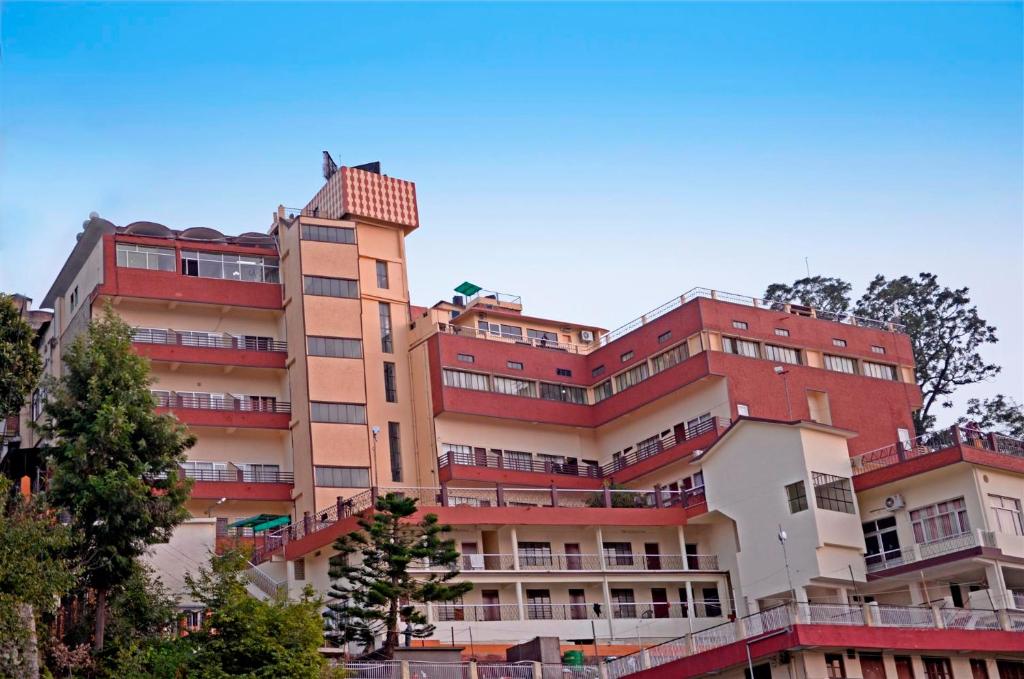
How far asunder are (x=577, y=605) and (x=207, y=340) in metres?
24.6

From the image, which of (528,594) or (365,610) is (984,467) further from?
(365,610)

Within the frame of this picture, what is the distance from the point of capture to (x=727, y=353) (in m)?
63.6

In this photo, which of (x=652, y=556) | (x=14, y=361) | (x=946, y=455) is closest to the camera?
(x=14, y=361)

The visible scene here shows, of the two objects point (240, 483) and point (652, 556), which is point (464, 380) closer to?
point (240, 483)

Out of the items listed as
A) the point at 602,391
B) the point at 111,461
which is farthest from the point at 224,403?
the point at 111,461

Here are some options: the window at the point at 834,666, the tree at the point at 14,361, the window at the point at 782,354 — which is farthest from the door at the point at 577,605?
the tree at the point at 14,361

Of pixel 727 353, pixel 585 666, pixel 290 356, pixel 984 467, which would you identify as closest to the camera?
pixel 585 666

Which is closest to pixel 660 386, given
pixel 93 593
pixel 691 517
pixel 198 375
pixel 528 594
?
pixel 691 517

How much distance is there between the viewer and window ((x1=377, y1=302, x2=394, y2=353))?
2687 inches

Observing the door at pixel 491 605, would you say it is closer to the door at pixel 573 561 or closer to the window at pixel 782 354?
the door at pixel 573 561

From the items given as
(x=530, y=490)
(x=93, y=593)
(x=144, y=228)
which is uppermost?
(x=144, y=228)

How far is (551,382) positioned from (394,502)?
986 inches

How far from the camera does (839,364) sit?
6681 centimetres

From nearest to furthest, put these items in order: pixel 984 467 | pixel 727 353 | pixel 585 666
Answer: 1. pixel 585 666
2. pixel 984 467
3. pixel 727 353
